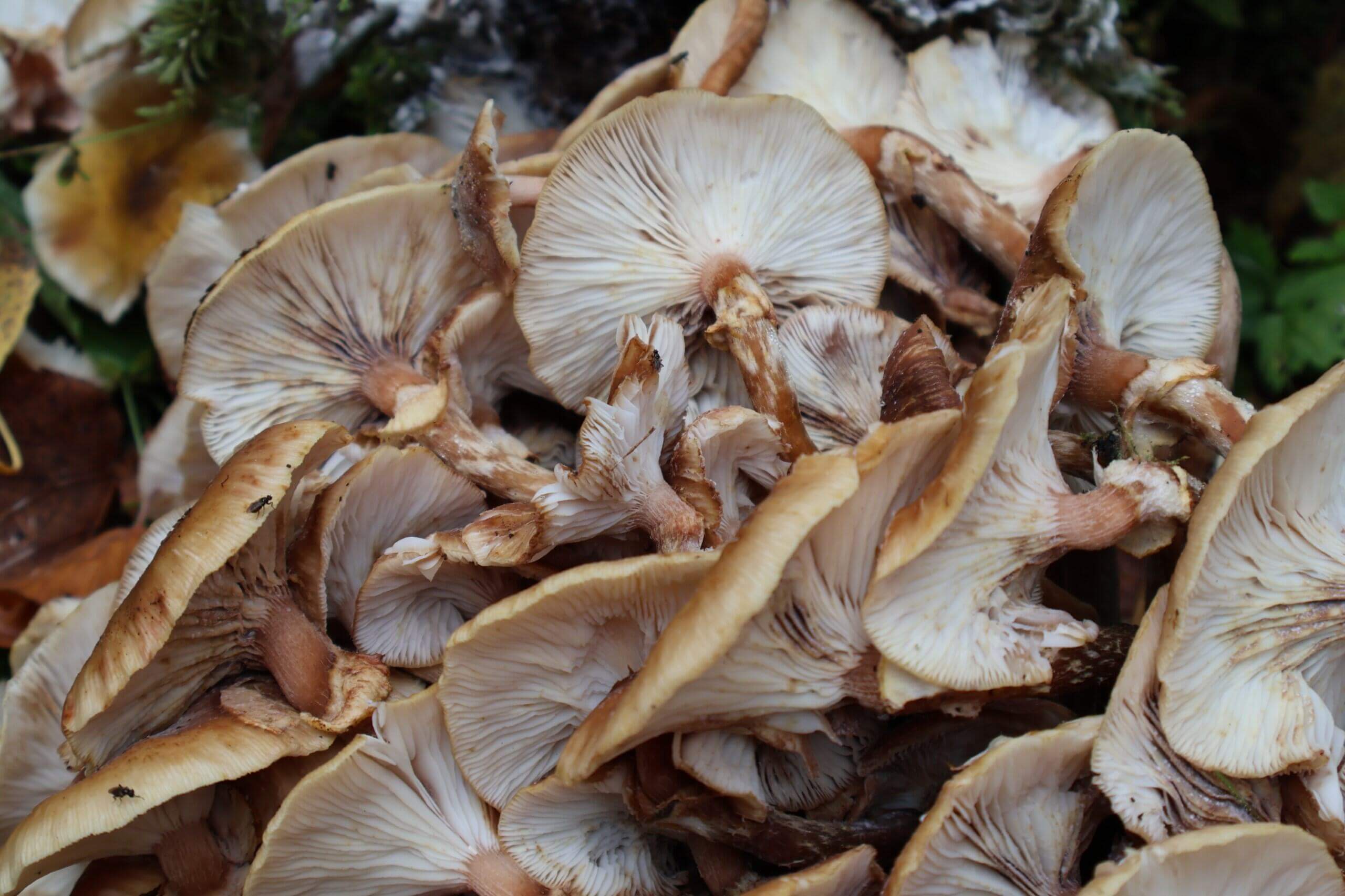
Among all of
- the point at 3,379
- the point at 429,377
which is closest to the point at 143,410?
the point at 3,379

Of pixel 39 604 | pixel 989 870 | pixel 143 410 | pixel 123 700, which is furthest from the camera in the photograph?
pixel 143 410

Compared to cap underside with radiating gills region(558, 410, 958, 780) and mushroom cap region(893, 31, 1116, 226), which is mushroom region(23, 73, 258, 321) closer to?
mushroom cap region(893, 31, 1116, 226)

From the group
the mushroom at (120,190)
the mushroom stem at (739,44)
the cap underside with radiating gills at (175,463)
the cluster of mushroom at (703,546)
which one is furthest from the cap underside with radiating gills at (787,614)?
the mushroom at (120,190)

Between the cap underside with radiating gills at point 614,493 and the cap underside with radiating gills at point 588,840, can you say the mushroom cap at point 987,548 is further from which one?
the cap underside with radiating gills at point 588,840

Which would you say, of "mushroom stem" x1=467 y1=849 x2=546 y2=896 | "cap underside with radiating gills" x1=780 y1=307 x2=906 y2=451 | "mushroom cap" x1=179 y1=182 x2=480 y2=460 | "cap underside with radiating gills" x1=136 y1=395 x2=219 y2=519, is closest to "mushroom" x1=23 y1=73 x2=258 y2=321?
"cap underside with radiating gills" x1=136 y1=395 x2=219 y2=519

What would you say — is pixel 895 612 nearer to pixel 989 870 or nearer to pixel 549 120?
pixel 989 870

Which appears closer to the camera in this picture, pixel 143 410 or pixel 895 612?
pixel 895 612

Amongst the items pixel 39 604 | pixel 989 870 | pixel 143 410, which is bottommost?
pixel 39 604
